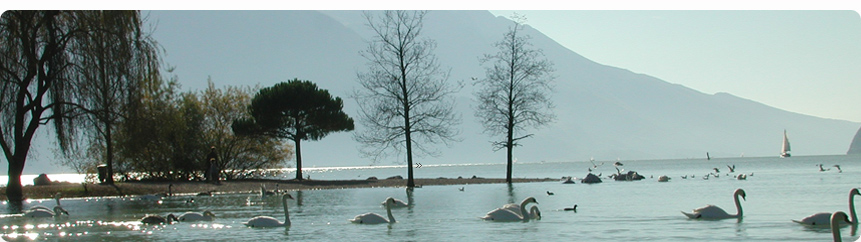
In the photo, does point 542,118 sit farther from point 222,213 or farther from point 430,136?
point 222,213

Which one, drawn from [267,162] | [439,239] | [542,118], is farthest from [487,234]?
[267,162]

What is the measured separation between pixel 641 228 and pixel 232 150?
117 ft

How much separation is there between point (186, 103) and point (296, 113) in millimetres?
6616

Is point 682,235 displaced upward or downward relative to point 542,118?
downward

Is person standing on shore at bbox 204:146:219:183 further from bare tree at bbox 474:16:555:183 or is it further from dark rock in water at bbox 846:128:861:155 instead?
dark rock in water at bbox 846:128:861:155

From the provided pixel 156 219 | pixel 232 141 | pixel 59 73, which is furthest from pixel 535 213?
pixel 232 141

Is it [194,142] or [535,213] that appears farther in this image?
[194,142]

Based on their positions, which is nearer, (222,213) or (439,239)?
(439,239)

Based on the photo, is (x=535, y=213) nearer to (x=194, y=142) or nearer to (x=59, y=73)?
(x=59, y=73)

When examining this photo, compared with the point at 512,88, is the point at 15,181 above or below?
below

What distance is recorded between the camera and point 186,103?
51000mm

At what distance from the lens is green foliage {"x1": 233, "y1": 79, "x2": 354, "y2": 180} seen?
2104 inches

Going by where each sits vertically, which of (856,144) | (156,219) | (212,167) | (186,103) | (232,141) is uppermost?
(856,144)

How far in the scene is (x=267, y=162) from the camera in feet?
178
